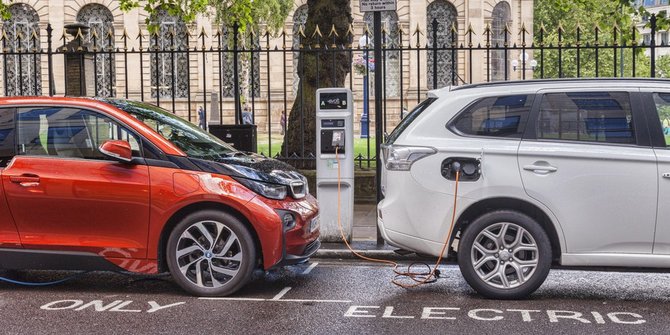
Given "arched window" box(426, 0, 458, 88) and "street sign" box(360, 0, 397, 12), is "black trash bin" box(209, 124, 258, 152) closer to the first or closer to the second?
"street sign" box(360, 0, 397, 12)

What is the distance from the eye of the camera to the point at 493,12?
143ft

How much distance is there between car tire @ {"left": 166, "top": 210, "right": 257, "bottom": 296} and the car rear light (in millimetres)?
1261

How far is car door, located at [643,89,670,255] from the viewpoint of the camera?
269 inches

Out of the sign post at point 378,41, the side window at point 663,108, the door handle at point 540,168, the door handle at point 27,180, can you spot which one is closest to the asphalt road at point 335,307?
the door handle at point 27,180

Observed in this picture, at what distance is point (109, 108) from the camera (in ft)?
24.5

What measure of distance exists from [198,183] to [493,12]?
38142 mm

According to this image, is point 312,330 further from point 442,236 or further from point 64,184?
point 64,184

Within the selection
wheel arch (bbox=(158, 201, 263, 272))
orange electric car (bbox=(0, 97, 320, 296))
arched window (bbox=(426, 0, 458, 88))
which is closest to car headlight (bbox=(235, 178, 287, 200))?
orange electric car (bbox=(0, 97, 320, 296))

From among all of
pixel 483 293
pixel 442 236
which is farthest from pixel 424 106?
pixel 483 293

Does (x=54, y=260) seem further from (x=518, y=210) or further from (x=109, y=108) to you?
(x=518, y=210)

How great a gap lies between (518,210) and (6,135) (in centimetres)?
415

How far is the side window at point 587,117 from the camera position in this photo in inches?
277

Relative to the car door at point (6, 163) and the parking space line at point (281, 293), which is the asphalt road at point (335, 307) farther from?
the car door at point (6, 163)

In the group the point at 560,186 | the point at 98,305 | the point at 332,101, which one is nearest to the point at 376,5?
the point at 332,101
